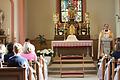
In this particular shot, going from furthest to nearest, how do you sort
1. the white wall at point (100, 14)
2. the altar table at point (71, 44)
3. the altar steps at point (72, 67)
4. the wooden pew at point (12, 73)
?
the white wall at point (100, 14), the altar table at point (71, 44), the altar steps at point (72, 67), the wooden pew at point (12, 73)

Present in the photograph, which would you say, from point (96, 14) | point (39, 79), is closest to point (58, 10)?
point (96, 14)

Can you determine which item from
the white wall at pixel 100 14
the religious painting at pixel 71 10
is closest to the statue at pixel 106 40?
the white wall at pixel 100 14

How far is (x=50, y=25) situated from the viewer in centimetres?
1755

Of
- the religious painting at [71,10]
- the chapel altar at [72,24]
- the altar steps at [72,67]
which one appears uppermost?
the religious painting at [71,10]

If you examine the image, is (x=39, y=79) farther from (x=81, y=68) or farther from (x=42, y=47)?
(x=42, y=47)

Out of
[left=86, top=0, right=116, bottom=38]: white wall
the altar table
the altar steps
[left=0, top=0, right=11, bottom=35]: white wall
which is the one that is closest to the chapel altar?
[left=86, top=0, right=116, bottom=38]: white wall

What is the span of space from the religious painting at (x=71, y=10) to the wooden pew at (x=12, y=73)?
35.4 ft

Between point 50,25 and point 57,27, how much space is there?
82 cm

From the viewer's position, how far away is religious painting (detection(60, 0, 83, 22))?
17009 mm

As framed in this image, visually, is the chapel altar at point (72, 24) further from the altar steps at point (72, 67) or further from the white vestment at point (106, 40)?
the altar steps at point (72, 67)

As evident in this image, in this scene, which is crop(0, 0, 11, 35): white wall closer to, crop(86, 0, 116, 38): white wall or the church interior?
the church interior

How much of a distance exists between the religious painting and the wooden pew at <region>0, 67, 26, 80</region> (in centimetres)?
1080

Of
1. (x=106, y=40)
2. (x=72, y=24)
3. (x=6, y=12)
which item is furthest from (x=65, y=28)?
(x=6, y=12)

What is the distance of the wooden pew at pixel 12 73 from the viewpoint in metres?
6.30
